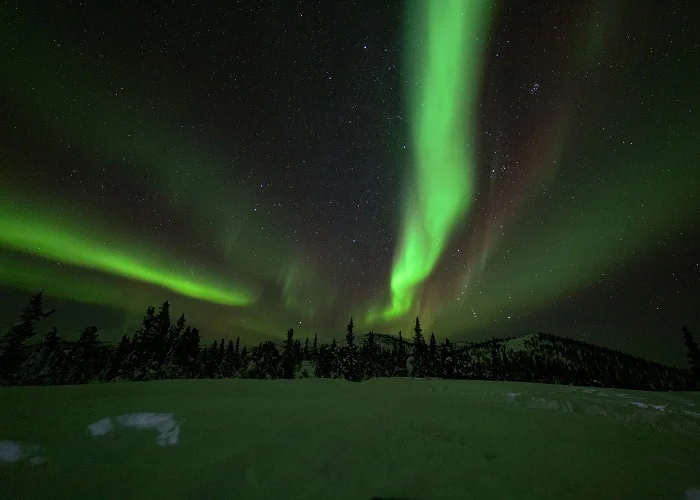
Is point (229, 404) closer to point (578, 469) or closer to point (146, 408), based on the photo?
point (146, 408)

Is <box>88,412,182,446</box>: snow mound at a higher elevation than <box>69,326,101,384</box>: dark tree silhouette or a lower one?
lower

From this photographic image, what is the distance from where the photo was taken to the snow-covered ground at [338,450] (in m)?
4.32

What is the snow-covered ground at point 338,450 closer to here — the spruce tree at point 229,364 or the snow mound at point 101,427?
the snow mound at point 101,427

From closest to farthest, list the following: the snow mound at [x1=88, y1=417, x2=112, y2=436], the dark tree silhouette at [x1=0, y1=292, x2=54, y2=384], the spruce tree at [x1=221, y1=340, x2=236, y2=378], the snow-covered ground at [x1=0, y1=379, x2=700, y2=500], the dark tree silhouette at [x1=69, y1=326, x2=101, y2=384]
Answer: the snow-covered ground at [x1=0, y1=379, x2=700, y2=500], the snow mound at [x1=88, y1=417, x2=112, y2=436], the dark tree silhouette at [x1=0, y1=292, x2=54, y2=384], the dark tree silhouette at [x1=69, y1=326, x2=101, y2=384], the spruce tree at [x1=221, y1=340, x2=236, y2=378]

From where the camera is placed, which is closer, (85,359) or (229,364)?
(85,359)

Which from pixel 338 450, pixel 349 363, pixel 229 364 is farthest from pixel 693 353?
pixel 229 364

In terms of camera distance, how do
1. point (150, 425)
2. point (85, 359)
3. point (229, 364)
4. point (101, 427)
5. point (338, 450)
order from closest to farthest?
point (338, 450) → point (101, 427) → point (150, 425) → point (85, 359) → point (229, 364)

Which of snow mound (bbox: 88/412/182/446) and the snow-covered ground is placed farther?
snow mound (bbox: 88/412/182/446)

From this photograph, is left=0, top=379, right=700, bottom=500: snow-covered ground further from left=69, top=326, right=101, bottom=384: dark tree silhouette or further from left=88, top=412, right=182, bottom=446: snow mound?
left=69, top=326, right=101, bottom=384: dark tree silhouette

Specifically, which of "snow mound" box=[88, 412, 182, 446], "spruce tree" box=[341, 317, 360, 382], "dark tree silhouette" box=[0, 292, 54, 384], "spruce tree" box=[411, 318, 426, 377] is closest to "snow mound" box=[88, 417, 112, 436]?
"snow mound" box=[88, 412, 182, 446]

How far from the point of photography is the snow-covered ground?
432cm

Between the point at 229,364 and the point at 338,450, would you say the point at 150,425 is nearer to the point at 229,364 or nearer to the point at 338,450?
the point at 338,450

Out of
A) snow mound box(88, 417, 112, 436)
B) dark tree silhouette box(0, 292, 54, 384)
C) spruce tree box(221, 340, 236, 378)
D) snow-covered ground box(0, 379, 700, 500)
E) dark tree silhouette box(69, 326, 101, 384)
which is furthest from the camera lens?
spruce tree box(221, 340, 236, 378)

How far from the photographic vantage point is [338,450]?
17.0 feet
